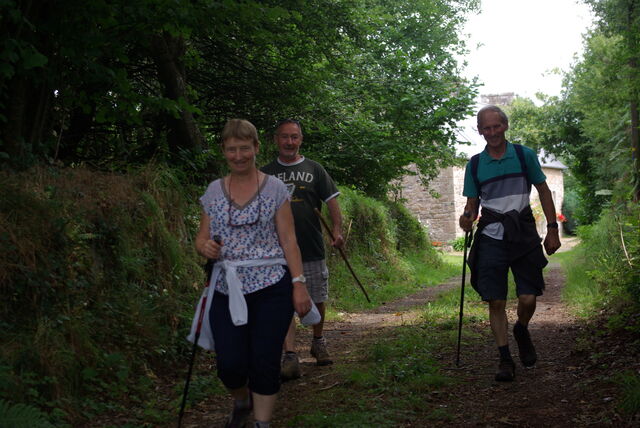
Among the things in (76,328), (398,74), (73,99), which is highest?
(398,74)

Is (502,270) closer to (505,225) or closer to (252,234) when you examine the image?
(505,225)

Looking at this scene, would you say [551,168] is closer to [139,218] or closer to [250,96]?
[250,96]

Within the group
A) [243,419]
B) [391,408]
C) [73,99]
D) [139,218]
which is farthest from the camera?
[73,99]

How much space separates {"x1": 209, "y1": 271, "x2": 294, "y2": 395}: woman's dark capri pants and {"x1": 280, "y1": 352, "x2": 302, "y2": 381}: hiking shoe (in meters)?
2.01

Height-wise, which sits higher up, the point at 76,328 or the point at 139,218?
the point at 139,218

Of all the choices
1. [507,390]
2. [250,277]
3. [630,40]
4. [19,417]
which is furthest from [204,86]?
[19,417]

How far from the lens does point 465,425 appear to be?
169 inches

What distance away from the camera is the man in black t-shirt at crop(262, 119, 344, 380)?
585 cm

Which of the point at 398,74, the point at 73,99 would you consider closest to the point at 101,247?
the point at 73,99

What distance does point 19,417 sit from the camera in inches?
142

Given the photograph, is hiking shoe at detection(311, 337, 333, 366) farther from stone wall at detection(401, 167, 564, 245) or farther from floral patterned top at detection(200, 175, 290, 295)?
stone wall at detection(401, 167, 564, 245)

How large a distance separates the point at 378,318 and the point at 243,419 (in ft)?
20.8

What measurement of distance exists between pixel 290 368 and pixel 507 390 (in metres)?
1.74

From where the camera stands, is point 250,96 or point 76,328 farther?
point 250,96
